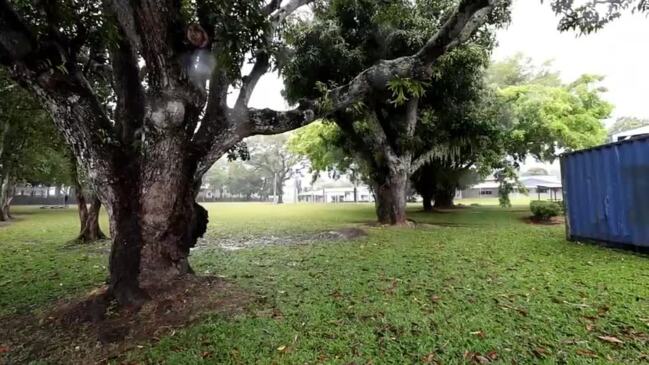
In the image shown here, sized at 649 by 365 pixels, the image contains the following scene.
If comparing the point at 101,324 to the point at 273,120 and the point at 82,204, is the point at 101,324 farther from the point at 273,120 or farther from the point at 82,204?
the point at 82,204

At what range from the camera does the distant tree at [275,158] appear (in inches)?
1845

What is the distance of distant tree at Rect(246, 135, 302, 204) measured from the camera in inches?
1845

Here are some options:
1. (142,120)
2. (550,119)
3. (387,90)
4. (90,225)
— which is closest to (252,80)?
(142,120)

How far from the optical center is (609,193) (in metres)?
6.50

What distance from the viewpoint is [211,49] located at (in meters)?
3.89

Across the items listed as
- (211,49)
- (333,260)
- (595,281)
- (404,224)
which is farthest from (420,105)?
Result: (211,49)

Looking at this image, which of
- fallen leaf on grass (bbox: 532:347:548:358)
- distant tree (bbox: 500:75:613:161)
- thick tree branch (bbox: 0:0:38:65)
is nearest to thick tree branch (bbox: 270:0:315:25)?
thick tree branch (bbox: 0:0:38:65)

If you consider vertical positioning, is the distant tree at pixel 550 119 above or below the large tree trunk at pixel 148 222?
above

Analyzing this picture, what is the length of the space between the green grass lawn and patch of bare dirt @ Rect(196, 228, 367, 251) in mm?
1378

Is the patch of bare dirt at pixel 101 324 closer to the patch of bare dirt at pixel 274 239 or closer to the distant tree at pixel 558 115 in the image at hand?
the patch of bare dirt at pixel 274 239

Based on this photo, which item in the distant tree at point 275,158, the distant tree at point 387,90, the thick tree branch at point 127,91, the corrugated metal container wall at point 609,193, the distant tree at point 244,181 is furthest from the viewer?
the distant tree at point 244,181

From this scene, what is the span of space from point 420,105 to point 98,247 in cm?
960

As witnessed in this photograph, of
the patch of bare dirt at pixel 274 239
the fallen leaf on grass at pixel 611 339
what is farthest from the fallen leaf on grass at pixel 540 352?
the patch of bare dirt at pixel 274 239

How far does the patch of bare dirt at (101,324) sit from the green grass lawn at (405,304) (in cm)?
22
